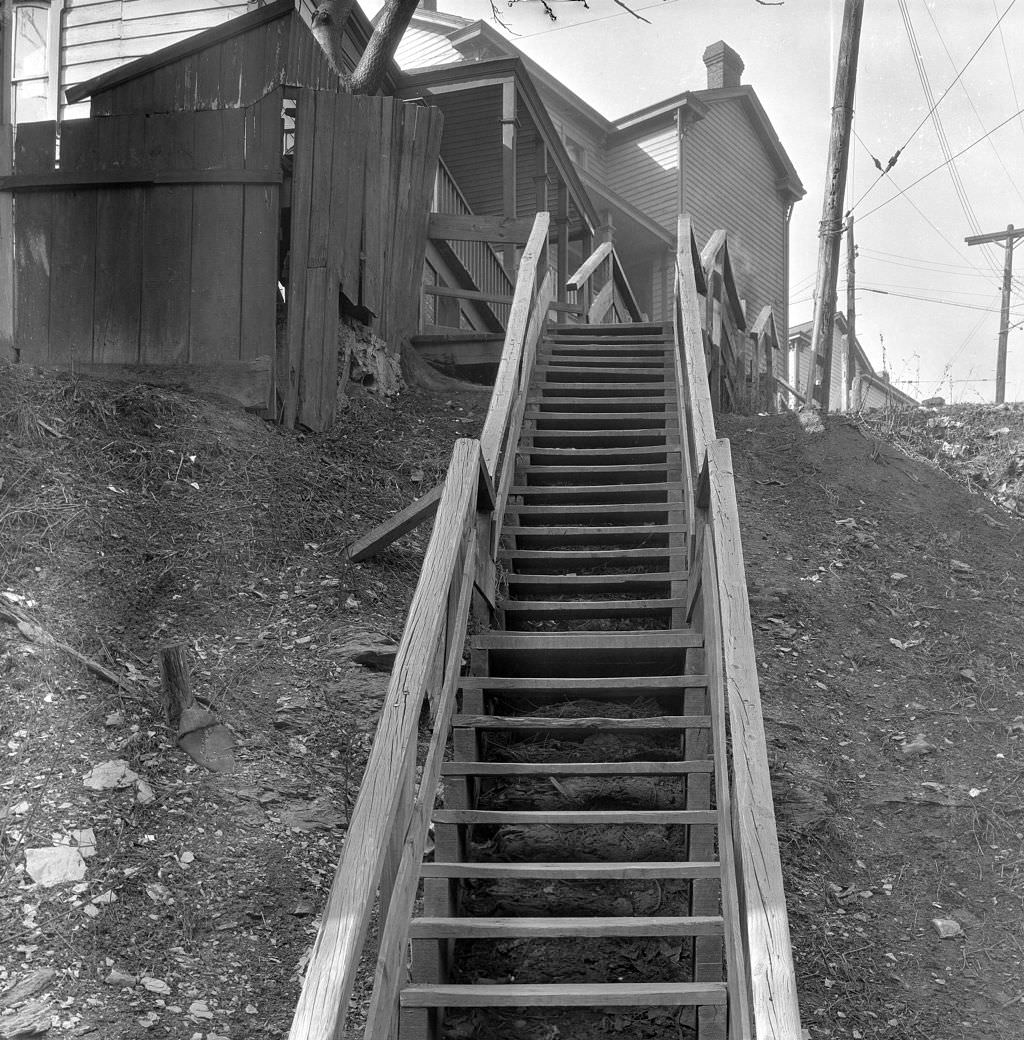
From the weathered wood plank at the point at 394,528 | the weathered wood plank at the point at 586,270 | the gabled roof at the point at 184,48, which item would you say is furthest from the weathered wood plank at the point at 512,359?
the gabled roof at the point at 184,48

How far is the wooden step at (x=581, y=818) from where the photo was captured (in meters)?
4.14

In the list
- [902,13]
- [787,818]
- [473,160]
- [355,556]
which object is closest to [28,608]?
[355,556]

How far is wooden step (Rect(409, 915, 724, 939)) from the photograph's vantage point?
3691 mm

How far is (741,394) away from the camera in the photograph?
13.0 meters

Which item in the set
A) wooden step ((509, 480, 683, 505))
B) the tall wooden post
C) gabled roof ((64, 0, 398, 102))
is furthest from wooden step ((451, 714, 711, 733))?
the tall wooden post

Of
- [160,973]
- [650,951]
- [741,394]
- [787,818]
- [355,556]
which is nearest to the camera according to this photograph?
[160,973]

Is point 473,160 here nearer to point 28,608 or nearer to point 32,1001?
point 28,608

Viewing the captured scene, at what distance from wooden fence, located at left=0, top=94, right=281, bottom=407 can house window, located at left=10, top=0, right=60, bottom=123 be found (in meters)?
5.07

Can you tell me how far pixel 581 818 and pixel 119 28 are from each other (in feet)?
38.7

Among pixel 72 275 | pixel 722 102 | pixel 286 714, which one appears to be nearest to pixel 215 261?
pixel 72 275

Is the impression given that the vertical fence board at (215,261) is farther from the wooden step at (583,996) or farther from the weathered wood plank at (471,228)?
the wooden step at (583,996)

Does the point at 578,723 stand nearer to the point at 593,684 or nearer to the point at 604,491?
the point at 593,684

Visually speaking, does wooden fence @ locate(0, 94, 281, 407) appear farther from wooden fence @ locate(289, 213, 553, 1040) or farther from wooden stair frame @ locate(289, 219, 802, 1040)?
wooden fence @ locate(289, 213, 553, 1040)

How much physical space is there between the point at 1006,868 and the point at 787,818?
3.05 feet
